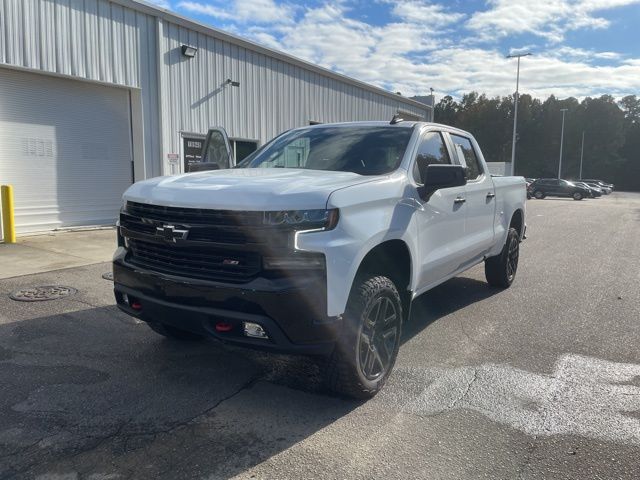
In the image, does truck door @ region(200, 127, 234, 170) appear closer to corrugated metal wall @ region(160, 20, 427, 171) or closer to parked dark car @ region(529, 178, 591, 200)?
corrugated metal wall @ region(160, 20, 427, 171)

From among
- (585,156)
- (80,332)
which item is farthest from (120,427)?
(585,156)

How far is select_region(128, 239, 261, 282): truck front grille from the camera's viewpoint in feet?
10.1

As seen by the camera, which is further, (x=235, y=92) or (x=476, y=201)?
(x=235, y=92)

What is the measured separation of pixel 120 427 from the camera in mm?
3133

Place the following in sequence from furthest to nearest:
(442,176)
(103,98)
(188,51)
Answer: (188,51) < (103,98) < (442,176)

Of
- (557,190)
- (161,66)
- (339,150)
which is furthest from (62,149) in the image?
(557,190)

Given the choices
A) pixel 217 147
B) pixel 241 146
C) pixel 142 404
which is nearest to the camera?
pixel 142 404

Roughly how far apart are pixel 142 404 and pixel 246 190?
1546 mm

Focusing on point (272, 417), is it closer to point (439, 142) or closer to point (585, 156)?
point (439, 142)

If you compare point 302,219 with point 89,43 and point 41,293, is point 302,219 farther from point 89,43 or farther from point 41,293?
point 89,43

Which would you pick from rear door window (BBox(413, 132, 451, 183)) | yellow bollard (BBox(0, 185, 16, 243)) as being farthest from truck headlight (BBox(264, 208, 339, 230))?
yellow bollard (BBox(0, 185, 16, 243))

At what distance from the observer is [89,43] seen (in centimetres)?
1077

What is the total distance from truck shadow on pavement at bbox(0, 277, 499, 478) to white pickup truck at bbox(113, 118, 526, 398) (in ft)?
1.28

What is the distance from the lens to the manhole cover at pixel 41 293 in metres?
5.79
